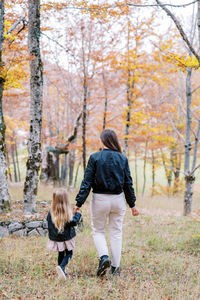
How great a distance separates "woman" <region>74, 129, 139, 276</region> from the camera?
11.3 feet

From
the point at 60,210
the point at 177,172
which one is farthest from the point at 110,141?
the point at 177,172

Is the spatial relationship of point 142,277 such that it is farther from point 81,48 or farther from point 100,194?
point 81,48

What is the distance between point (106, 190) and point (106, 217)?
437mm

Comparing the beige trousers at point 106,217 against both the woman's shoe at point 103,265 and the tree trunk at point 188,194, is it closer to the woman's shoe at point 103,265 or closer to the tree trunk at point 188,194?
the woman's shoe at point 103,265

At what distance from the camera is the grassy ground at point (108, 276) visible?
120 inches

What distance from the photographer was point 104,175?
11.3 feet

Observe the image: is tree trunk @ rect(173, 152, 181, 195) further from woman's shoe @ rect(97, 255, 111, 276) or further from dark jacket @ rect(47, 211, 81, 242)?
dark jacket @ rect(47, 211, 81, 242)

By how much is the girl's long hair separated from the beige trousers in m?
Answer: 0.36

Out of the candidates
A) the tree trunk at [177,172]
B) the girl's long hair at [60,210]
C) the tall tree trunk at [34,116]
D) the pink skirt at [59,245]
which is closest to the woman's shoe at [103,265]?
the pink skirt at [59,245]

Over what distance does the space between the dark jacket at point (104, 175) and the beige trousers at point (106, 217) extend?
11 cm

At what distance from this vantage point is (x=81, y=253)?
4.53 metres

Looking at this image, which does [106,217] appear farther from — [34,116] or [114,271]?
[34,116]

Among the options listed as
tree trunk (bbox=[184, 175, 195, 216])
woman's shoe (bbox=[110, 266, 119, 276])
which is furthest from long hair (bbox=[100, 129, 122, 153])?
tree trunk (bbox=[184, 175, 195, 216])

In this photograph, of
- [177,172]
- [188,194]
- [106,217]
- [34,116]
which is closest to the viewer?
[106,217]
